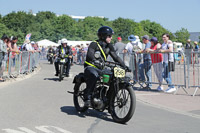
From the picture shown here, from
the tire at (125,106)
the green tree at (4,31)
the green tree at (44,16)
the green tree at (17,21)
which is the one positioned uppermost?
the green tree at (44,16)

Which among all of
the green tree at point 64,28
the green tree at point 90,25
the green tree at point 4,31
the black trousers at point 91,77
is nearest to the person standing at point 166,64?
the black trousers at point 91,77

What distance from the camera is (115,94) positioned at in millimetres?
7320

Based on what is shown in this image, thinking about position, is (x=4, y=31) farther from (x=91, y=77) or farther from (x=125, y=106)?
(x=125, y=106)

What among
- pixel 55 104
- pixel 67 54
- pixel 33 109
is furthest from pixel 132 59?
pixel 33 109

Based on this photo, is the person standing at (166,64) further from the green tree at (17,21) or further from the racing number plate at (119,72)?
the green tree at (17,21)

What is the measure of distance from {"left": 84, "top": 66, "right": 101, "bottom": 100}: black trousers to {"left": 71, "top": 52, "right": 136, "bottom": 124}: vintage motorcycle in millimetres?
82

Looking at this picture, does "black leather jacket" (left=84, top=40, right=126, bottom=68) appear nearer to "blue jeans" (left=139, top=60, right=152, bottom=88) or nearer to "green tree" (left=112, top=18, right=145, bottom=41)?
"blue jeans" (left=139, top=60, right=152, bottom=88)

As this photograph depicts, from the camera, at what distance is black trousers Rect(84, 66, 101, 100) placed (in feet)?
24.4

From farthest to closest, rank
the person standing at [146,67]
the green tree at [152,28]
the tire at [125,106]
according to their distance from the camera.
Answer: the green tree at [152,28] < the person standing at [146,67] < the tire at [125,106]

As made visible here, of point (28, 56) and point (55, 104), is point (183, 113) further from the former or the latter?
point (28, 56)

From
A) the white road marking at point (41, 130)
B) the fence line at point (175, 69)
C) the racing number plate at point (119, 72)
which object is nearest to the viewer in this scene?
the white road marking at point (41, 130)

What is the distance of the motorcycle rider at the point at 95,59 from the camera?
750 centimetres

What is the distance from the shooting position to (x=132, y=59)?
14148 mm

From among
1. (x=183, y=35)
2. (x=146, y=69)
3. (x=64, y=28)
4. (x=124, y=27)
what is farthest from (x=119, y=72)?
(x=124, y=27)
